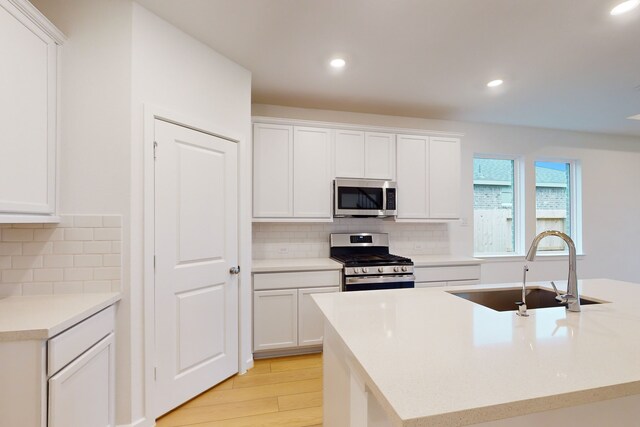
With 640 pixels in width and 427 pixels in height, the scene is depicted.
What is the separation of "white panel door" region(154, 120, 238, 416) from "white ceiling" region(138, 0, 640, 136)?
807mm

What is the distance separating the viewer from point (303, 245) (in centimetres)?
343

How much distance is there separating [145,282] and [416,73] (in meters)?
2.72

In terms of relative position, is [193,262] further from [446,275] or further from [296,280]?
[446,275]

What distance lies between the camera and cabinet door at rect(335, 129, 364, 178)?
10.6ft

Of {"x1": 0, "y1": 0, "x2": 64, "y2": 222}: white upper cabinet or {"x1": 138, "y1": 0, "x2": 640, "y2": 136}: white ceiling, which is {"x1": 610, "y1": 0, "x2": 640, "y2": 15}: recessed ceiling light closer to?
{"x1": 138, "y1": 0, "x2": 640, "y2": 136}: white ceiling

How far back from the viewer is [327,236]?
3.49 metres

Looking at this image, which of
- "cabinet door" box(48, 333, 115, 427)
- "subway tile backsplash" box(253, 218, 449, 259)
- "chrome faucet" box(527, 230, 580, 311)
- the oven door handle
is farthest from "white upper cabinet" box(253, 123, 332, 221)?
"chrome faucet" box(527, 230, 580, 311)

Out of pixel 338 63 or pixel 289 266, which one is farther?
pixel 289 266

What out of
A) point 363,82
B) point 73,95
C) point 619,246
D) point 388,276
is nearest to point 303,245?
point 388,276

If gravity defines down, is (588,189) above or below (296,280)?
above

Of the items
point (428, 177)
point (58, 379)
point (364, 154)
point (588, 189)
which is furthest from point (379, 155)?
point (588, 189)

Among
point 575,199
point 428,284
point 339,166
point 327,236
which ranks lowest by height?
point 428,284

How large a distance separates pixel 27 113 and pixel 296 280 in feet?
7.01

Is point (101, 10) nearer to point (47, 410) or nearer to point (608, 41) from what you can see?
point (47, 410)
